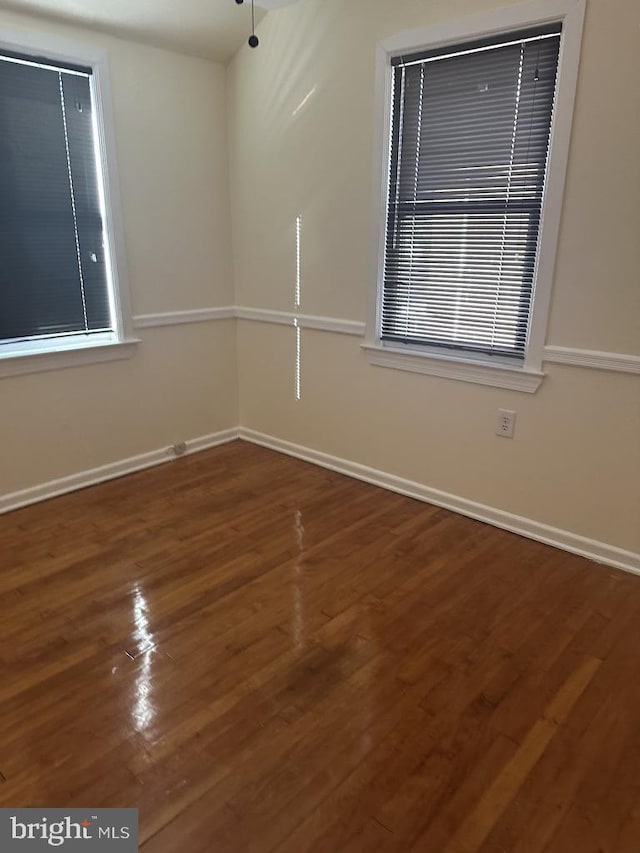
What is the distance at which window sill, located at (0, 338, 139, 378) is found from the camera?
9.65 ft

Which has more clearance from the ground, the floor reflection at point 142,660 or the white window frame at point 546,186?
the white window frame at point 546,186

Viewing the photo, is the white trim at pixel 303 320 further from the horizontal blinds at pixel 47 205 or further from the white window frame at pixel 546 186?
the horizontal blinds at pixel 47 205

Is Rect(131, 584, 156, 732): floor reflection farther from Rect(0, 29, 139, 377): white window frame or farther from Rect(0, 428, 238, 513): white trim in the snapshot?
Rect(0, 29, 139, 377): white window frame

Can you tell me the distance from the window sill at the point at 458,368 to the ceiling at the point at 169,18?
176cm

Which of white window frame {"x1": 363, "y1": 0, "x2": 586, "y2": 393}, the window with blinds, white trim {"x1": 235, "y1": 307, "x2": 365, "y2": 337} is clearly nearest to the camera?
white window frame {"x1": 363, "y1": 0, "x2": 586, "y2": 393}

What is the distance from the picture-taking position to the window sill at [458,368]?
2707 mm

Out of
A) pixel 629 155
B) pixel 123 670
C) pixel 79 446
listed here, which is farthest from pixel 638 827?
pixel 79 446

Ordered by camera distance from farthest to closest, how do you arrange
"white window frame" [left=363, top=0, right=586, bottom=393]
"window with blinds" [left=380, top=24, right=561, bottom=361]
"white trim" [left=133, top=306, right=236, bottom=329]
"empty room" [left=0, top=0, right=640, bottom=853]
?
"white trim" [left=133, top=306, right=236, bottom=329], "window with blinds" [left=380, top=24, right=561, bottom=361], "white window frame" [left=363, top=0, right=586, bottom=393], "empty room" [left=0, top=0, right=640, bottom=853]

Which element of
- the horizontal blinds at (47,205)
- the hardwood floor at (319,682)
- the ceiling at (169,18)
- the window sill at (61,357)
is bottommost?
the hardwood floor at (319,682)

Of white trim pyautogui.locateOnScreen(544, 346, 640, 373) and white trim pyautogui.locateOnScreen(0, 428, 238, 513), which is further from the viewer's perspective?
white trim pyautogui.locateOnScreen(0, 428, 238, 513)

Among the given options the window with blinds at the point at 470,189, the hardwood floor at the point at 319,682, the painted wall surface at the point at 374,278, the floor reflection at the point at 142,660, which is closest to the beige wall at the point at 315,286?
the painted wall surface at the point at 374,278

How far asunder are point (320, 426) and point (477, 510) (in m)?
1.11

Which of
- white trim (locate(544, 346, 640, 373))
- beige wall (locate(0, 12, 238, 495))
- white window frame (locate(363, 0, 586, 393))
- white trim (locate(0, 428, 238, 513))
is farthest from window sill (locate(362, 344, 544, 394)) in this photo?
white trim (locate(0, 428, 238, 513))

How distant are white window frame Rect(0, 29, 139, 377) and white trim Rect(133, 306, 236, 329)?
0.09m
